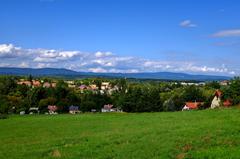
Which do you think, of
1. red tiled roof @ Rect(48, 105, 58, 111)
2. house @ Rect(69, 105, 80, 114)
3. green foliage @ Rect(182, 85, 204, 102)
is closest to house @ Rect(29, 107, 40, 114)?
red tiled roof @ Rect(48, 105, 58, 111)

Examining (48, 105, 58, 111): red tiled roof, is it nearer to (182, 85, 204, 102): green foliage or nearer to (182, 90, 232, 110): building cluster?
(182, 90, 232, 110): building cluster

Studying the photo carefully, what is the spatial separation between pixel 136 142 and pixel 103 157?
3535 mm

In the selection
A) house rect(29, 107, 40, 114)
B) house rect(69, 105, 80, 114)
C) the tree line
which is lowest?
house rect(29, 107, 40, 114)

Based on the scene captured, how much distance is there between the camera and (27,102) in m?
114

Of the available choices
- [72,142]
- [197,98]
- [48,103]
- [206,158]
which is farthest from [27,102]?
[206,158]

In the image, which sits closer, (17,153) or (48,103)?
(17,153)

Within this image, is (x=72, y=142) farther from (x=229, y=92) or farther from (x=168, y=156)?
(x=229, y=92)

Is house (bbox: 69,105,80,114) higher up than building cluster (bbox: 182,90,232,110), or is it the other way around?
building cluster (bbox: 182,90,232,110)

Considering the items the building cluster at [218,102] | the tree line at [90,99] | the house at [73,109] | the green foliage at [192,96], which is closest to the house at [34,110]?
the tree line at [90,99]

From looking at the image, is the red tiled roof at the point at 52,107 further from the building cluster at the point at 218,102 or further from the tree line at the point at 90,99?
the building cluster at the point at 218,102

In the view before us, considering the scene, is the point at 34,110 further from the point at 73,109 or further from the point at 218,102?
the point at 218,102

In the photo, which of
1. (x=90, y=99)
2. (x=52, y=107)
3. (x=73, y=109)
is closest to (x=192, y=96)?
(x=90, y=99)

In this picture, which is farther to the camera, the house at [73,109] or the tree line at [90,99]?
the house at [73,109]

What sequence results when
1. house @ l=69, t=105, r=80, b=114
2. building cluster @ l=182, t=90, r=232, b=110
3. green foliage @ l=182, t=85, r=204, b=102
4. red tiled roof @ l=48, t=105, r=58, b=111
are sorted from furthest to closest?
green foliage @ l=182, t=85, r=204, b=102 < red tiled roof @ l=48, t=105, r=58, b=111 < house @ l=69, t=105, r=80, b=114 < building cluster @ l=182, t=90, r=232, b=110
